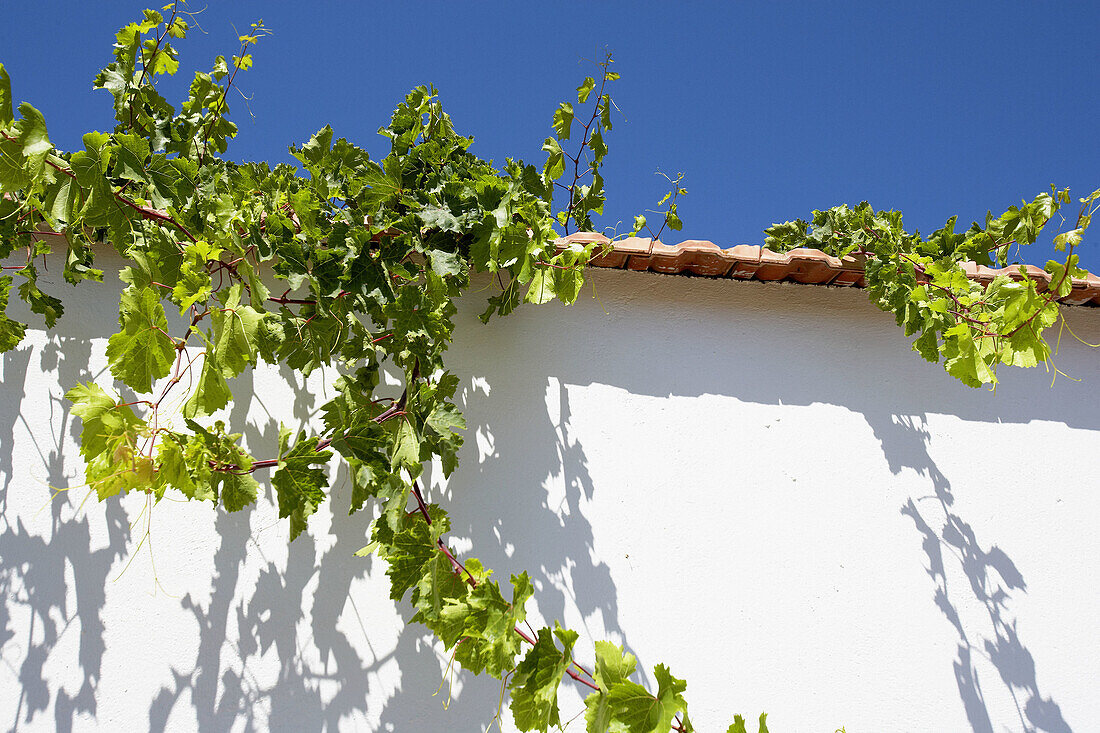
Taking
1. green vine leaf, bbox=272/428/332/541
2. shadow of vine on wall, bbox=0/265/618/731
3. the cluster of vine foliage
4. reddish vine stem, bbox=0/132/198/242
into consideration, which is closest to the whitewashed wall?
shadow of vine on wall, bbox=0/265/618/731

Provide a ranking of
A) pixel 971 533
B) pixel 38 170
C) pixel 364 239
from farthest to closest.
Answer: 1. pixel 971 533
2. pixel 364 239
3. pixel 38 170

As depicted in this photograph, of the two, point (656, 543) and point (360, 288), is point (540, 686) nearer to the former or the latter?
point (656, 543)

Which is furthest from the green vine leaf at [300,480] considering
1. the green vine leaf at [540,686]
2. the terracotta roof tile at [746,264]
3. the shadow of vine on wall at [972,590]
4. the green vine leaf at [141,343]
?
the shadow of vine on wall at [972,590]

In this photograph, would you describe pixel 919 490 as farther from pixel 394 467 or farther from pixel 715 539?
pixel 394 467

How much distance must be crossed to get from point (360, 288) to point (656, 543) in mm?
1263

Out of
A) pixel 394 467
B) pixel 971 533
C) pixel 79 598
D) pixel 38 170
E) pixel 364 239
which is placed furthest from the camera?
pixel 971 533

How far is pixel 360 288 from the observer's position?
1957mm

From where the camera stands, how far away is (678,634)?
81.5 inches

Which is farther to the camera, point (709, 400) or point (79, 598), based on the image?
point (709, 400)

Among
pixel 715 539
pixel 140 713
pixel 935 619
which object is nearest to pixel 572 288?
pixel 715 539

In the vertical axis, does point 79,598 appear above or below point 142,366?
below

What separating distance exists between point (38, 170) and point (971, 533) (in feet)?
9.85

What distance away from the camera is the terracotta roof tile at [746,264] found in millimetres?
2314

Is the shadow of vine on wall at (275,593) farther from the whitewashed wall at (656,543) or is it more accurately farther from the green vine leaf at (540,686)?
the green vine leaf at (540,686)
